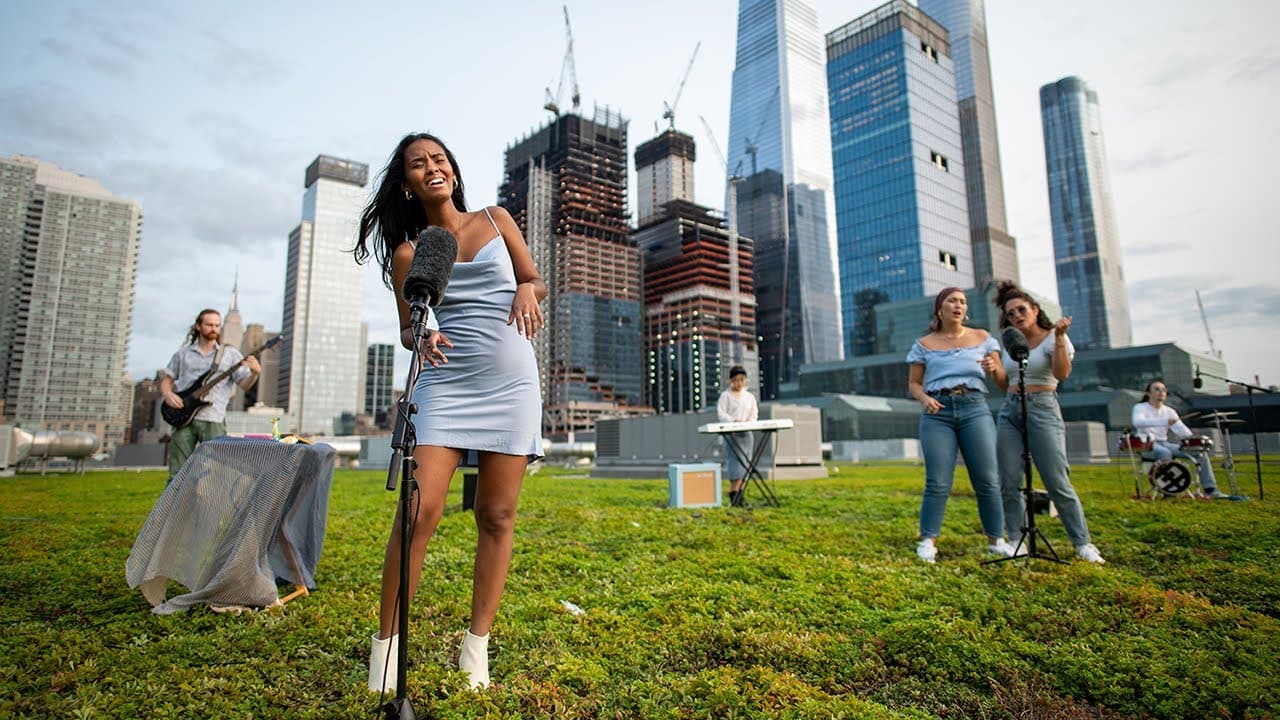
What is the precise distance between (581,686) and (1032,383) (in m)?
4.81

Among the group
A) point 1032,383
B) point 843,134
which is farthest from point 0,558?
point 843,134

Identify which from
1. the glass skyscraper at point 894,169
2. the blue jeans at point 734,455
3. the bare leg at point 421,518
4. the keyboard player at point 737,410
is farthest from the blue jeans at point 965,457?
the glass skyscraper at point 894,169

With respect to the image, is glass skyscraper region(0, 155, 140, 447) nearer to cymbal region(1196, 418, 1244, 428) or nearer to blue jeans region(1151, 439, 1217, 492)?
blue jeans region(1151, 439, 1217, 492)

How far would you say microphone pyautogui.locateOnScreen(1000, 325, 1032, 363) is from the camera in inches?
189

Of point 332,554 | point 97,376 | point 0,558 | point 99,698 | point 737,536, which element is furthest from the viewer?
point 97,376

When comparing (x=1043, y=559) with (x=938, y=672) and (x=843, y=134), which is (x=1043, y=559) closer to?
(x=938, y=672)

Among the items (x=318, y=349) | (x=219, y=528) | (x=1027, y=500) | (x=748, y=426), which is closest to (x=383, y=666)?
(x=219, y=528)

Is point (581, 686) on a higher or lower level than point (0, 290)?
lower

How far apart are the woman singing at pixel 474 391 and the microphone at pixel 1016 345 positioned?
3.96 m

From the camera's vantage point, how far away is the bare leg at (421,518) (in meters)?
2.29

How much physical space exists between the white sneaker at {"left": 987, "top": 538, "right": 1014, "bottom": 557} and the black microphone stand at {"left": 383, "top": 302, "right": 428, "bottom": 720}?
4.98 meters

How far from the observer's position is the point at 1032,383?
5.45 meters

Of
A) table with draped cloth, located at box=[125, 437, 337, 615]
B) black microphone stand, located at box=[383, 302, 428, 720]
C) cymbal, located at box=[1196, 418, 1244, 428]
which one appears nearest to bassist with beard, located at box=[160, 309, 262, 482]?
table with draped cloth, located at box=[125, 437, 337, 615]

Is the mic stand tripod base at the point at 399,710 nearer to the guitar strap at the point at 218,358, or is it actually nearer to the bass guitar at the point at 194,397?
the bass guitar at the point at 194,397
